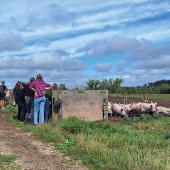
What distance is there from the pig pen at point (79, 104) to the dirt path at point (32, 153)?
2.96 m

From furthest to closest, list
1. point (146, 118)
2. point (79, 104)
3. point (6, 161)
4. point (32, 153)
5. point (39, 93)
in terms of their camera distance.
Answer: point (146, 118), point (79, 104), point (39, 93), point (32, 153), point (6, 161)

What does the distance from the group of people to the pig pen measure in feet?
1.94

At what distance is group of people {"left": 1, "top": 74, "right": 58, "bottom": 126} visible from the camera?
8875mm

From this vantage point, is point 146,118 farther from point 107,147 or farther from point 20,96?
point 20,96

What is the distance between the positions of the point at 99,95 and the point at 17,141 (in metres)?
5.49

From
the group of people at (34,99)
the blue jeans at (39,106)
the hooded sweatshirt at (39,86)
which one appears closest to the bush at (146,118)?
the group of people at (34,99)

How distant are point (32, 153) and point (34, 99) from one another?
11.5 feet

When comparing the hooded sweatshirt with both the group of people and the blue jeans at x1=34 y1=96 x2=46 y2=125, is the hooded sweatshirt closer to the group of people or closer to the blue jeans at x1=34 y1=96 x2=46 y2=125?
the group of people

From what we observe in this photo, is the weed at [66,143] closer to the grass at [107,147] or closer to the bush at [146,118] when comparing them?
the grass at [107,147]

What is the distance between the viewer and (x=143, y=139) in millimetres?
6469

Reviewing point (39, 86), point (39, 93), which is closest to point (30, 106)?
point (39, 93)

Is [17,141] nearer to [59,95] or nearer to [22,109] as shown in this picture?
[22,109]

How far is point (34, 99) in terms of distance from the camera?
8.93m

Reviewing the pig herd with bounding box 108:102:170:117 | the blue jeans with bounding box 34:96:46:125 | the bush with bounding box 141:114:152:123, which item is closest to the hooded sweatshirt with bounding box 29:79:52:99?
the blue jeans with bounding box 34:96:46:125
